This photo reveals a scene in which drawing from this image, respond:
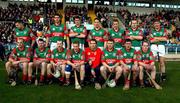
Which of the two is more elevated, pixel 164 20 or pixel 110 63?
pixel 164 20

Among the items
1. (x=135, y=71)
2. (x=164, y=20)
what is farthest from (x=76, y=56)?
(x=164, y=20)

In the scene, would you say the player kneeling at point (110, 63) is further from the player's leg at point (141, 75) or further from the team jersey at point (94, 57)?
the player's leg at point (141, 75)

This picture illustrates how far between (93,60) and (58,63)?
3.50ft

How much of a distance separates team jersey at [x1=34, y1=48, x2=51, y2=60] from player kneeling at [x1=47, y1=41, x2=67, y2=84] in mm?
151

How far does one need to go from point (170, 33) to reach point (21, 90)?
79.8ft

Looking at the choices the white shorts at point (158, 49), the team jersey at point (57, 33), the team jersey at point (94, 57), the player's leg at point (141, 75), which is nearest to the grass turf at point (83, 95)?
the player's leg at point (141, 75)

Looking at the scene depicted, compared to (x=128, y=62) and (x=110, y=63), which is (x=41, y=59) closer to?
(x=110, y=63)

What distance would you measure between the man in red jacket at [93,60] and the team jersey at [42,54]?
1147mm

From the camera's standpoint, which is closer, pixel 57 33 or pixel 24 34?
pixel 24 34

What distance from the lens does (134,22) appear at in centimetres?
1208

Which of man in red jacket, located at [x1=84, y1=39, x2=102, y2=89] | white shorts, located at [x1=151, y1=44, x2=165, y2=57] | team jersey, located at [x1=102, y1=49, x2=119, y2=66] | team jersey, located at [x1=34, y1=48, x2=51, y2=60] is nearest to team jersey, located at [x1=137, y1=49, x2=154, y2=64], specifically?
team jersey, located at [x1=102, y1=49, x2=119, y2=66]

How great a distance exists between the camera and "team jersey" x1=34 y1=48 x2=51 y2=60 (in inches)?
454

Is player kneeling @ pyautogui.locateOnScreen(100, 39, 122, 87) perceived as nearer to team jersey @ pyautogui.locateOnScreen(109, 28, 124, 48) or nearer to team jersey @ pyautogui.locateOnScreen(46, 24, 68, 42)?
team jersey @ pyautogui.locateOnScreen(109, 28, 124, 48)

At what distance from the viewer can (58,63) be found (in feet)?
37.4
